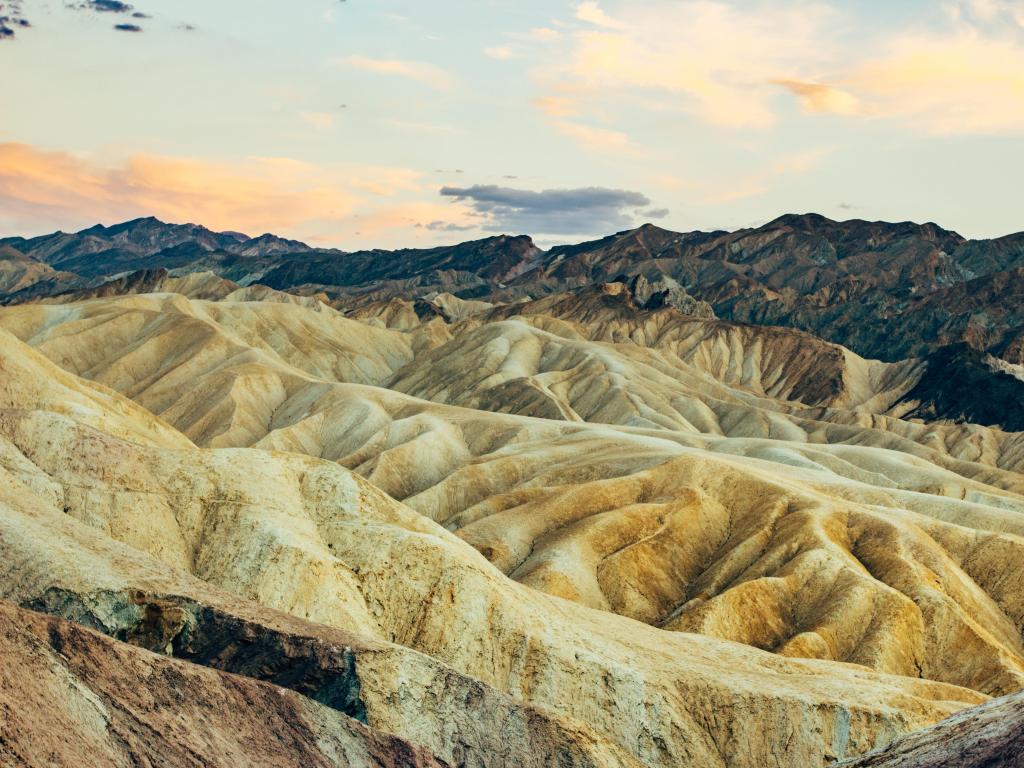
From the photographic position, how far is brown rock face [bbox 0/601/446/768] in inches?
941

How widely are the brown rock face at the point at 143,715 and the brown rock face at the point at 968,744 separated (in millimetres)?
15671

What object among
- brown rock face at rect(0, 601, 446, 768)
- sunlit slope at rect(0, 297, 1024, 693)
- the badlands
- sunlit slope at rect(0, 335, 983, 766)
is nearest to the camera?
brown rock face at rect(0, 601, 446, 768)

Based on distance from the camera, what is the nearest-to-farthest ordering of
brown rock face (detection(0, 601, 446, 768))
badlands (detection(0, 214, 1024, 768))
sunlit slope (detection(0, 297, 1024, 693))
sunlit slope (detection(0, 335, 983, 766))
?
brown rock face (detection(0, 601, 446, 768)) < badlands (detection(0, 214, 1024, 768)) < sunlit slope (detection(0, 335, 983, 766)) < sunlit slope (detection(0, 297, 1024, 693))

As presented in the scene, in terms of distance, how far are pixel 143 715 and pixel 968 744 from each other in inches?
978

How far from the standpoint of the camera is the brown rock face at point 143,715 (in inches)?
941

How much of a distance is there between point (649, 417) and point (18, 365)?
12596 centimetres

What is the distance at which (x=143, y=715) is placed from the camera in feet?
89.5

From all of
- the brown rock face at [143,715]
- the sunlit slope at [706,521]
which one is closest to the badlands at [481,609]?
the brown rock face at [143,715]

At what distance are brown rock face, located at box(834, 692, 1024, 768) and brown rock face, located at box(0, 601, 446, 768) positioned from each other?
15.7 m

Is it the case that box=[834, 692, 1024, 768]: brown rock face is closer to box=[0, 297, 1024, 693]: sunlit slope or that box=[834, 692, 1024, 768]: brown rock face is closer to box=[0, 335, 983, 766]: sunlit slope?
box=[0, 335, 983, 766]: sunlit slope

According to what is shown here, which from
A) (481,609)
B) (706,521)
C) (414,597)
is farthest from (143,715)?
(706,521)

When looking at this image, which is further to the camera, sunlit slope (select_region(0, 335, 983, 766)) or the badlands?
sunlit slope (select_region(0, 335, 983, 766))

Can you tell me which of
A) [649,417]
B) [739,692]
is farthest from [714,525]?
[649,417]

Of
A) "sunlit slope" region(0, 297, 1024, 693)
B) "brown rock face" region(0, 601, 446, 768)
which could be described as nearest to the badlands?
"brown rock face" region(0, 601, 446, 768)
